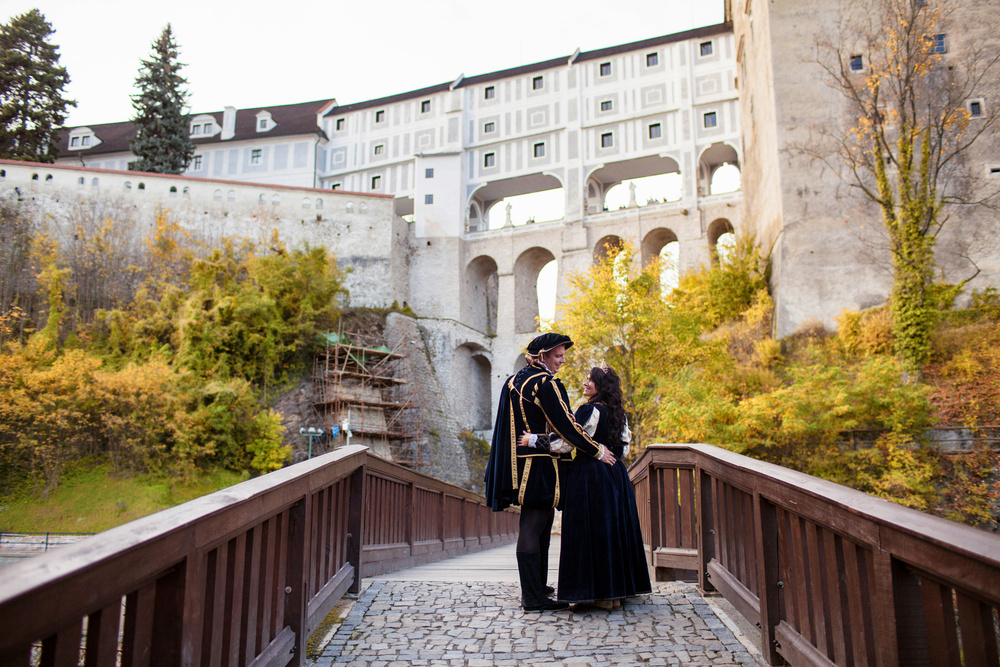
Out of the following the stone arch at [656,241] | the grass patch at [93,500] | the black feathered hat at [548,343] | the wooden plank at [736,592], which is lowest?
the grass patch at [93,500]

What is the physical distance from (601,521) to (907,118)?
18.0 meters

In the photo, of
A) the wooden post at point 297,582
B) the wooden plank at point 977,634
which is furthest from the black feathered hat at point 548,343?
the wooden plank at point 977,634

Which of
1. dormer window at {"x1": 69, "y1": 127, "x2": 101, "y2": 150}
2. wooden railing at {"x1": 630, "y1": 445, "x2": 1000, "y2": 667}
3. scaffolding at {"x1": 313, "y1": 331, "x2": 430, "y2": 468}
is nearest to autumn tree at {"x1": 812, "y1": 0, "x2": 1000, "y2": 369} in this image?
wooden railing at {"x1": 630, "y1": 445, "x2": 1000, "y2": 667}

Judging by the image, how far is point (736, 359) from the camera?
62.7 feet

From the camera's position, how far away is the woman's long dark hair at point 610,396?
4684 millimetres

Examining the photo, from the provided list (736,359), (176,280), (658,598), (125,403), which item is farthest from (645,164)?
(658,598)

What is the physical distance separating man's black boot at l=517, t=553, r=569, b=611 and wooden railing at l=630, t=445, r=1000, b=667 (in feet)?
3.54

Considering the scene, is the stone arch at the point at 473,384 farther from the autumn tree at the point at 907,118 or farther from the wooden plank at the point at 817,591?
the wooden plank at the point at 817,591

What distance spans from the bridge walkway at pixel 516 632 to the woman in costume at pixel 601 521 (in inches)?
5.9

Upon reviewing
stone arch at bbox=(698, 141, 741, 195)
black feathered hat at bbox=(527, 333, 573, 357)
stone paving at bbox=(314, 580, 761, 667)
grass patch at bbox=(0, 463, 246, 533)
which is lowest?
grass patch at bbox=(0, 463, 246, 533)

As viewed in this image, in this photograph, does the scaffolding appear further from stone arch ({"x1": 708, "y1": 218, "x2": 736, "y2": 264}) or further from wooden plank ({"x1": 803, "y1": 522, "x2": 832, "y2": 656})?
wooden plank ({"x1": 803, "y1": 522, "x2": 832, "y2": 656})

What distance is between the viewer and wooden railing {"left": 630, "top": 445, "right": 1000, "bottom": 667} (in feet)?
5.99

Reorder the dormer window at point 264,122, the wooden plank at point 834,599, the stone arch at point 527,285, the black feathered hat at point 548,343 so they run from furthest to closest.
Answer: the dormer window at point 264,122 → the stone arch at point 527,285 → the black feathered hat at point 548,343 → the wooden plank at point 834,599

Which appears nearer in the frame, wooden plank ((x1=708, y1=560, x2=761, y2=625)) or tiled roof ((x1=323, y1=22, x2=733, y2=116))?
wooden plank ((x1=708, y1=560, x2=761, y2=625))
